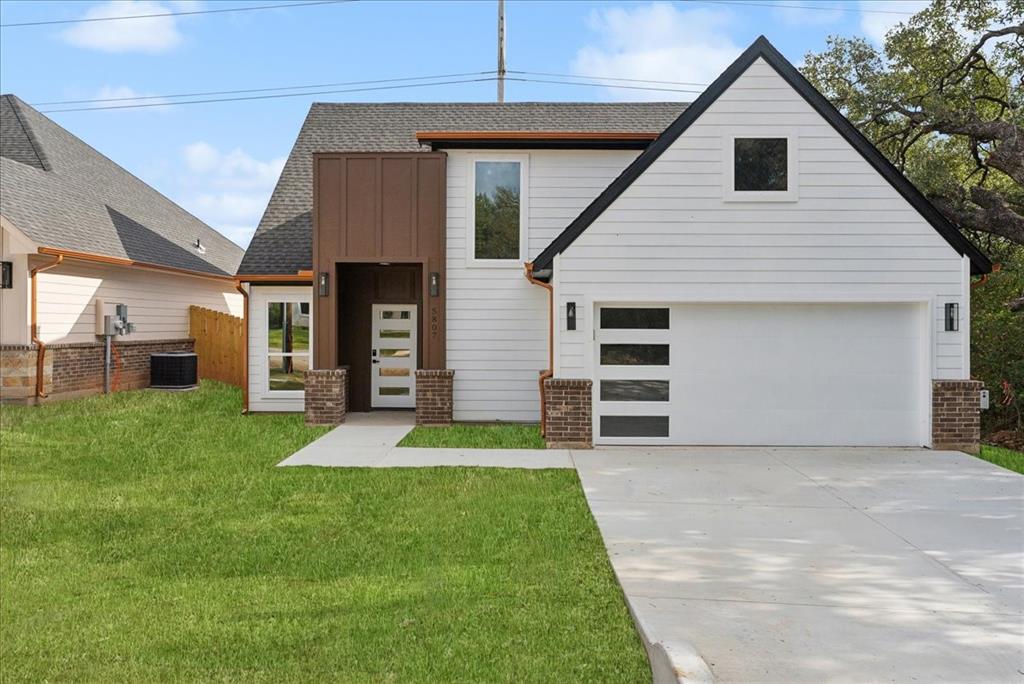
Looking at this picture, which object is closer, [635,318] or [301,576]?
[301,576]

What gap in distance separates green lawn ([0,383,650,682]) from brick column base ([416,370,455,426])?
148 inches

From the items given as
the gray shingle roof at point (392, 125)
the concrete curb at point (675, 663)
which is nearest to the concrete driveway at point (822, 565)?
the concrete curb at point (675, 663)

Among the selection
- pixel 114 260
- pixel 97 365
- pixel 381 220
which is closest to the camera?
pixel 381 220

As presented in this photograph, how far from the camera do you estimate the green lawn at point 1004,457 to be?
9227mm

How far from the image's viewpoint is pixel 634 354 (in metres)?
10.5

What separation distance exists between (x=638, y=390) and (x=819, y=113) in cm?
481

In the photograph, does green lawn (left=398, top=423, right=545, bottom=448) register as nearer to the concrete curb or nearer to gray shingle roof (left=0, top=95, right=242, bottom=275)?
the concrete curb

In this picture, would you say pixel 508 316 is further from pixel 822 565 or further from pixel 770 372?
pixel 822 565

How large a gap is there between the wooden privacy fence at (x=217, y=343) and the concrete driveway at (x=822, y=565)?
43.2ft

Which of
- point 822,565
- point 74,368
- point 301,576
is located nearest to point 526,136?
point 822,565

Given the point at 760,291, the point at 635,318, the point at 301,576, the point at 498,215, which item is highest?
the point at 498,215

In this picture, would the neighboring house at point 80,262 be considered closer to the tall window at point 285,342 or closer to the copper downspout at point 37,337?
the copper downspout at point 37,337

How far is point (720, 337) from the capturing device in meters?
10.5

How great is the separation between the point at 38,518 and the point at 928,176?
50.0 ft
